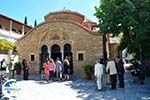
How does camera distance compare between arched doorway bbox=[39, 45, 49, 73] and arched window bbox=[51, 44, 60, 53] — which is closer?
arched window bbox=[51, 44, 60, 53]

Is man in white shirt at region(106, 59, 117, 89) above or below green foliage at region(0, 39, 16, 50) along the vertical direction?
below

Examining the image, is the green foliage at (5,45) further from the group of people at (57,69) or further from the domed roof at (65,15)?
the group of people at (57,69)

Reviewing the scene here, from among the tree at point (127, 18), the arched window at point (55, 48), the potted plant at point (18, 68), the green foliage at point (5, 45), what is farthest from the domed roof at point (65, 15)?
the tree at point (127, 18)

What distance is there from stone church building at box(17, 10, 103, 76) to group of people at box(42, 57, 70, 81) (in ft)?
8.69

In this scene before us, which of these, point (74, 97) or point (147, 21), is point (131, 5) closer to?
point (147, 21)

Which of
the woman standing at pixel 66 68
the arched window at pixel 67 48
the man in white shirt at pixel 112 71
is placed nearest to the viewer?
the man in white shirt at pixel 112 71

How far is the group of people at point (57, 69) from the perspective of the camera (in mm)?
19203

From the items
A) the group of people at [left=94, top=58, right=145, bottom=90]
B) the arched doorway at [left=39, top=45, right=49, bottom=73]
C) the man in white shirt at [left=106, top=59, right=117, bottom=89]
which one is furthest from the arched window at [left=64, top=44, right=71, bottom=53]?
the man in white shirt at [left=106, top=59, right=117, bottom=89]

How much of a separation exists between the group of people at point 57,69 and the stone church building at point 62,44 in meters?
2.65

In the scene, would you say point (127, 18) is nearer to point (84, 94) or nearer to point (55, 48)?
point (84, 94)

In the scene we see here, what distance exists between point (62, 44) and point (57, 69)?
4.11m

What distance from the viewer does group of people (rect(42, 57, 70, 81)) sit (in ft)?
63.0

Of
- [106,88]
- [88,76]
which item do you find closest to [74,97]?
[106,88]

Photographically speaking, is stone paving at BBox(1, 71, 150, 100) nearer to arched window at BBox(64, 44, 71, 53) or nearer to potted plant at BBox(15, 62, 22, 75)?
arched window at BBox(64, 44, 71, 53)
